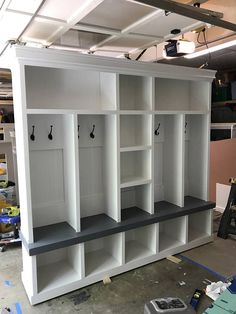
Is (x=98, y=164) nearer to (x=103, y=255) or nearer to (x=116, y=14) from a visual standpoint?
(x=103, y=255)

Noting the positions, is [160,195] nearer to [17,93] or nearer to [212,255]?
[212,255]

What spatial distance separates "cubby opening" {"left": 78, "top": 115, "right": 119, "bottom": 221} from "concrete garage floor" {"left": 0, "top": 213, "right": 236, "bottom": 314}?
2.23 ft

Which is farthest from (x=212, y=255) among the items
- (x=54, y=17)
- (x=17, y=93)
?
(x=54, y=17)

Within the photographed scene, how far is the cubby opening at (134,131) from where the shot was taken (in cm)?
301

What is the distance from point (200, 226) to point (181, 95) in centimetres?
179

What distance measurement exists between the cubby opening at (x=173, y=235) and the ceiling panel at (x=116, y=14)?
2282 millimetres

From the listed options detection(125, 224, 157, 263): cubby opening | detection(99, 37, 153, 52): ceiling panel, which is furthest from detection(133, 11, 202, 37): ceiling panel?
detection(125, 224, 157, 263): cubby opening

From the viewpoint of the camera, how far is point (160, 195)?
352cm

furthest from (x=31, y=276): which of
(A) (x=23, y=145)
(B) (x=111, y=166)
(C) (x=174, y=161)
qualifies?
(C) (x=174, y=161)

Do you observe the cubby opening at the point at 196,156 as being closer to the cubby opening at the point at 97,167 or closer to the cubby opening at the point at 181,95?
the cubby opening at the point at 181,95

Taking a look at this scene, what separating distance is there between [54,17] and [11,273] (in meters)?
2.61

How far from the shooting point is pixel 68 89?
2.72 m

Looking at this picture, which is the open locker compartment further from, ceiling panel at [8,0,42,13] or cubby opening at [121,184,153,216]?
ceiling panel at [8,0,42,13]

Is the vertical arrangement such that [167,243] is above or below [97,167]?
below
